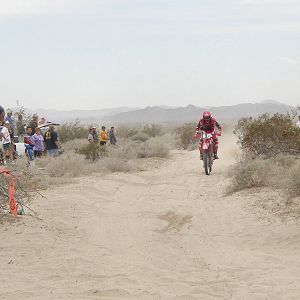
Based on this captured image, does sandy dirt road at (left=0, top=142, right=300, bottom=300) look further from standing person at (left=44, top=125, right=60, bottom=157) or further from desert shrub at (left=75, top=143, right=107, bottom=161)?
desert shrub at (left=75, top=143, right=107, bottom=161)

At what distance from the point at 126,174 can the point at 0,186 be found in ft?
25.1

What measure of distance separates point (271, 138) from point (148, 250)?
8.26m

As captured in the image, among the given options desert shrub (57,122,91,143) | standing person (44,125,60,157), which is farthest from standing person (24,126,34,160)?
desert shrub (57,122,91,143)

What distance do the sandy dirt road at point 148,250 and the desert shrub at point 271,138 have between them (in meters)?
3.74

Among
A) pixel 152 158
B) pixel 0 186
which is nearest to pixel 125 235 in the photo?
pixel 0 186

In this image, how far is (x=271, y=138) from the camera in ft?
48.8

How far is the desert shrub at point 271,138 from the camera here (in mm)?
14398

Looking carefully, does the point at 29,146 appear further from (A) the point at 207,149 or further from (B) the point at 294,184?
(B) the point at 294,184

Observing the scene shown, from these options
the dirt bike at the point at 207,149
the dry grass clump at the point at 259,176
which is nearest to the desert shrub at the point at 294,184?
the dry grass clump at the point at 259,176

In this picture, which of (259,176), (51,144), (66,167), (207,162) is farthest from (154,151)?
(259,176)

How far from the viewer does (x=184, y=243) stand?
25.8 ft

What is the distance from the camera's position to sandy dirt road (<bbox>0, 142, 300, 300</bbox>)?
581 cm

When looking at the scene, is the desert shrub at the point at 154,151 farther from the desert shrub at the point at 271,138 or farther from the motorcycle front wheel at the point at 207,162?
the desert shrub at the point at 271,138

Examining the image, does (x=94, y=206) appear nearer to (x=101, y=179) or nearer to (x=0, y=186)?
(x=0, y=186)
